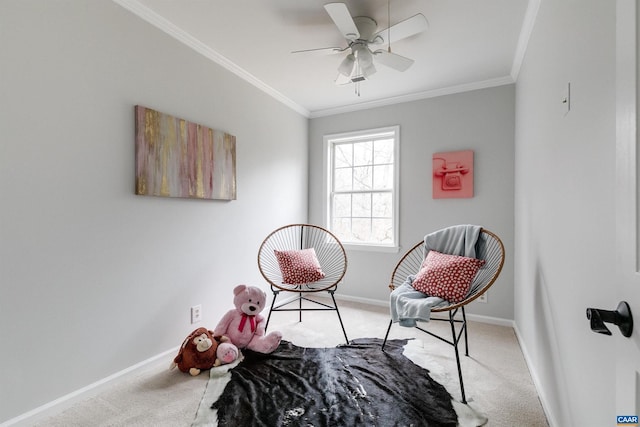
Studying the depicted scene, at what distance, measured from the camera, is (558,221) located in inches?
56.7

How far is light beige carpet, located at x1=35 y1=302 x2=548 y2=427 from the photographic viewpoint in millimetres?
1583

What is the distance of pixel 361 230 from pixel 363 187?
539mm

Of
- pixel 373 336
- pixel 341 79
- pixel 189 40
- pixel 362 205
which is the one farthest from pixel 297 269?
pixel 189 40

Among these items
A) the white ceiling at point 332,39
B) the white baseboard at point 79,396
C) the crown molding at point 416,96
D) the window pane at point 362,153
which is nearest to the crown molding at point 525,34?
the white ceiling at point 332,39

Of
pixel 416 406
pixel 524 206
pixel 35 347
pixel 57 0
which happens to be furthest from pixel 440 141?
pixel 35 347

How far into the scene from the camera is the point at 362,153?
12.5 feet

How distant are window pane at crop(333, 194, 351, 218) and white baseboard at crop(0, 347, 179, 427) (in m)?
2.50

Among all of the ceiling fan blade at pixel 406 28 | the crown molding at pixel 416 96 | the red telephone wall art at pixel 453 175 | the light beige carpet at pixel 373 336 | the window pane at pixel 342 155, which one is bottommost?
the light beige carpet at pixel 373 336

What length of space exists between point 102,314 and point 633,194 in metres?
2.38

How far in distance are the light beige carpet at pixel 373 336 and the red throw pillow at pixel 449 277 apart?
0.53 meters

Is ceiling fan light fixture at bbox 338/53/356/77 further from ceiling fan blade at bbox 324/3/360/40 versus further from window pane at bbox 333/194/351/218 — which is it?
window pane at bbox 333/194/351/218

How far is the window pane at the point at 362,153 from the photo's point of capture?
377cm

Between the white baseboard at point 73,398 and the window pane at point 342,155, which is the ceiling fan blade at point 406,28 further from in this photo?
the white baseboard at point 73,398

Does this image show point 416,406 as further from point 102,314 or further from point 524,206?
point 102,314
